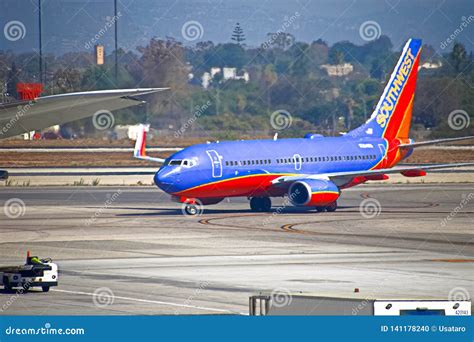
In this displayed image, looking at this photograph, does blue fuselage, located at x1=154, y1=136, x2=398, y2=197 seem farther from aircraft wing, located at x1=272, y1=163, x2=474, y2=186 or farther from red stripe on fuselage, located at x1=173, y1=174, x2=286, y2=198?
aircraft wing, located at x1=272, y1=163, x2=474, y2=186

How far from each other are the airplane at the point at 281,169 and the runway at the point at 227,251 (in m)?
1.12

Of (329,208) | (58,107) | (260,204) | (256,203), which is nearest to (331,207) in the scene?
(329,208)

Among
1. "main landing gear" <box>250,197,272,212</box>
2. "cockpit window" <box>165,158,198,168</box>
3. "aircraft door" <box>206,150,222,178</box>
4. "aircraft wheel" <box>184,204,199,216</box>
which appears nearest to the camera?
"cockpit window" <box>165,158,198,168</box>

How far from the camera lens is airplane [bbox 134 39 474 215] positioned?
53.2 metres

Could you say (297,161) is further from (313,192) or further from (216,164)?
(216,164)

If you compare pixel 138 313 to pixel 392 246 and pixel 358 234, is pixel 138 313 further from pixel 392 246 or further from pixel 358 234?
pixel 358 234

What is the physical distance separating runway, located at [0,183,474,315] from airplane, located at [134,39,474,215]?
3.68 ft

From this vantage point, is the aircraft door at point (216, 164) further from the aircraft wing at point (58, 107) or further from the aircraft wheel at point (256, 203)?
the aircraft wing at point (58, 107)

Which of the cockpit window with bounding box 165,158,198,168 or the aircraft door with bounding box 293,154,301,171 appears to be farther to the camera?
the aircraft door with bounding box 293,154,301,171

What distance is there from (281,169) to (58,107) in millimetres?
37178

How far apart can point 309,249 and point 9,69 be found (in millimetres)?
71007

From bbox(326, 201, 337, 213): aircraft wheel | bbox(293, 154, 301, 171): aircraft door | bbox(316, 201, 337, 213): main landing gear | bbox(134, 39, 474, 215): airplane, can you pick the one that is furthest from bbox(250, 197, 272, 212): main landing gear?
bbox(326, 201, 337, 213): aircraft wheel

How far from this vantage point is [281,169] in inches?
2195

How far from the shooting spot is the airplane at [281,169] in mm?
53188
